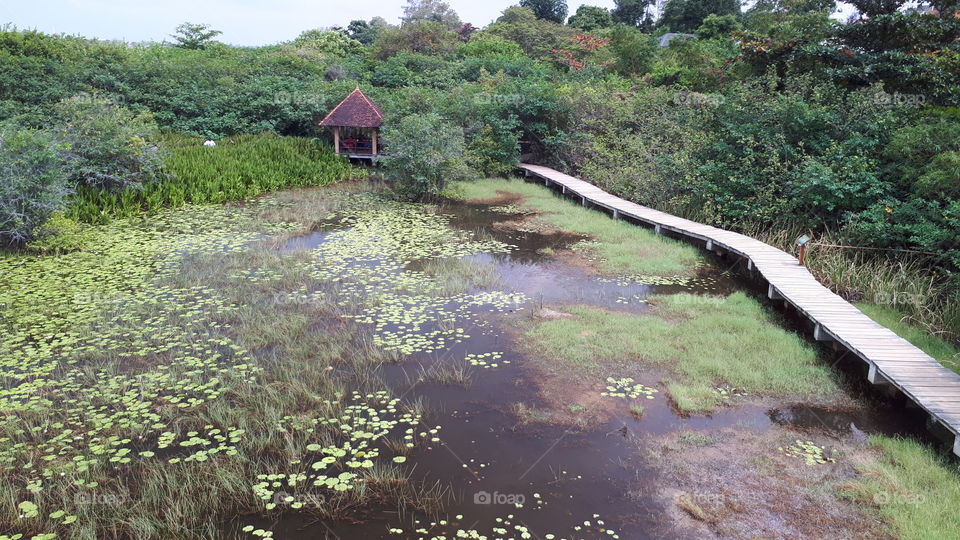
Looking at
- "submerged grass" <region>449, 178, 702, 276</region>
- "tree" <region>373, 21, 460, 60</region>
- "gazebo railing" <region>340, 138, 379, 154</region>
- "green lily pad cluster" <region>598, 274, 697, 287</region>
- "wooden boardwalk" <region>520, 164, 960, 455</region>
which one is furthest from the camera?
"tree" <region>373, 21, 460, 60</region>

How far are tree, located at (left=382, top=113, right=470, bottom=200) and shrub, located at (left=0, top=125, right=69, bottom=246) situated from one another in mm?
6836

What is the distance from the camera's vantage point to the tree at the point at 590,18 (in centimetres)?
3672

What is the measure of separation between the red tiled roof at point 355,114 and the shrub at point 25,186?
8.52 meters

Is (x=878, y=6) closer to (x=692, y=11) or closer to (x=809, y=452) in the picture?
(x=809, y=452)

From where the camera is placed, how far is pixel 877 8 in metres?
11.8

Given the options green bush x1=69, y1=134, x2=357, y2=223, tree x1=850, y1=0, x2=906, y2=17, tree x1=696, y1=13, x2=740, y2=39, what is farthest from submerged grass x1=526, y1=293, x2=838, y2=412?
tree x1=696, y1=13, x2=740, y2=39

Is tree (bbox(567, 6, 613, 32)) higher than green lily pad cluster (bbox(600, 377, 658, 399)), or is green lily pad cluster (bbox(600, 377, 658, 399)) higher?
tree (bbox(567, 6, 613, 32))

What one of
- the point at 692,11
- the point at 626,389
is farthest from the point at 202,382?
the point at 692,11

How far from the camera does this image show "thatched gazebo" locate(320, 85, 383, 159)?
671 inches

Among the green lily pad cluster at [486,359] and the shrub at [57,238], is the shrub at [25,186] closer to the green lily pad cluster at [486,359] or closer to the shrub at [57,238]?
the shrub at [57,238]

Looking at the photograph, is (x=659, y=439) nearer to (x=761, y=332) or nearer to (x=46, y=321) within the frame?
(x=761, y=332)

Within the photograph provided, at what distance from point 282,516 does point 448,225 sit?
28.6 ft

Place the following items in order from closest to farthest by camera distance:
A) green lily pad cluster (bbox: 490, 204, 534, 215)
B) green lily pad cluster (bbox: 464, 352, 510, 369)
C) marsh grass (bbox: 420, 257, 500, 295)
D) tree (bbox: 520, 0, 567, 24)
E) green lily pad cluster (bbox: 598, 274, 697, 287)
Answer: green lily pad cluster (bbox: 464, 352, 510, 369) < marsh grass (bbox: 420, 257, 500, 295) < green lily pad cluster (bbox: 598, 274, 697, 287) < green lily pad cluster (bbox: 490, 204, 534, 215) < tree (bbox: 520, 0, 567, 24)

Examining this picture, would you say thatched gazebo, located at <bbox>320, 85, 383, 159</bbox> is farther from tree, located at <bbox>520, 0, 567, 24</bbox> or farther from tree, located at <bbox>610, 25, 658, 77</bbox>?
tree, located at <bbox>520, 0, 567, 24</bbox>
